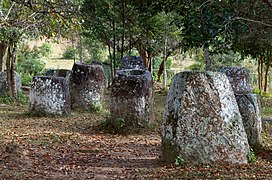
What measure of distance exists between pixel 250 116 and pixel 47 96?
6417 millimetres

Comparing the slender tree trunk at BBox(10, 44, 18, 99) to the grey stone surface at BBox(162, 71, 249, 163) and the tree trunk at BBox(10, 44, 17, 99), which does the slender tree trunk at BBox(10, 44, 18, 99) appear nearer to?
the tree trunk at BBox(10, 44, 17, 99)

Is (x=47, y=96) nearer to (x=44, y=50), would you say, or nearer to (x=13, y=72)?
(x=13, y=72)

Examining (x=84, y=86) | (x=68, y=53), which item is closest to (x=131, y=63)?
(x=84, y=86)

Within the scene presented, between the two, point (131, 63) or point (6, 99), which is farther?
point (131, 63)

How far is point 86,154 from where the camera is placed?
7.77 meters

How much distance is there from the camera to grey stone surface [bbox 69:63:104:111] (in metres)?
13.6

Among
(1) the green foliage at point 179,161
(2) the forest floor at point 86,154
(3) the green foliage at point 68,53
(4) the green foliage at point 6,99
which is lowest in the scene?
(2) the forest floor at point 86,154

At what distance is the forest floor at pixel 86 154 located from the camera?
5.60 m

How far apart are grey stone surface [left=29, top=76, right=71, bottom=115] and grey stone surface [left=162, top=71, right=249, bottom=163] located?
6683 millimetres

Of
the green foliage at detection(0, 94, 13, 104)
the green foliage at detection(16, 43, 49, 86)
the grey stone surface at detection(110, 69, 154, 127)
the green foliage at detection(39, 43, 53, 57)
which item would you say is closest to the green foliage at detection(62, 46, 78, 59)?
the green foliage at detection(39, 43, 53, 57)

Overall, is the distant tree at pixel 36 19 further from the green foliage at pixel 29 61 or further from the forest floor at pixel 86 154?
the green foliage at pixel 29 61

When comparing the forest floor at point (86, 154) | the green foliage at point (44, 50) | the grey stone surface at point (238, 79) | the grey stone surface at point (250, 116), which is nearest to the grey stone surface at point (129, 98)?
the forest floor at point (86, 154)

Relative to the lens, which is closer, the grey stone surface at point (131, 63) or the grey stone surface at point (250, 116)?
the grey stone surface at point (250, 116)

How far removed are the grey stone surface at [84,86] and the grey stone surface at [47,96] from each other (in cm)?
140
